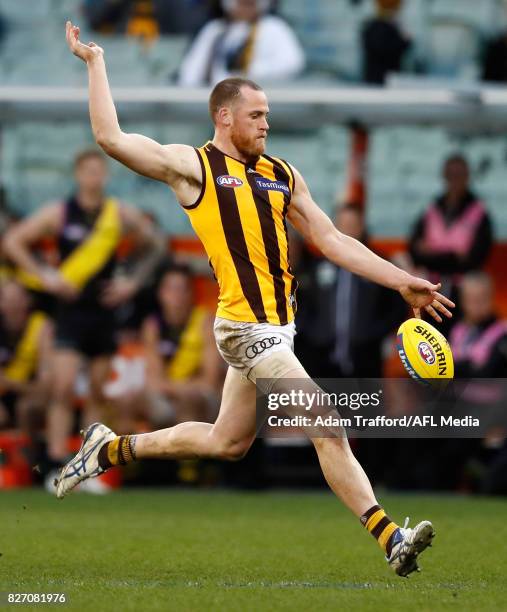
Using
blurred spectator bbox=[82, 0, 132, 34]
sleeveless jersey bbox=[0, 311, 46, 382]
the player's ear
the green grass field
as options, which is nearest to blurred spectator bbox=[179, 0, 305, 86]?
sleeveless jersey bbox=[0, 311, 46, 382]

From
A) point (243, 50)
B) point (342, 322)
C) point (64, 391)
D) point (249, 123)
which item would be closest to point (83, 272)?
point (64, 391)

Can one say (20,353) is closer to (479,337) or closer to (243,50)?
(243,50)

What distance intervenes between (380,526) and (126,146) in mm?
2064

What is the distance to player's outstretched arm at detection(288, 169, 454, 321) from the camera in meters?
6.95

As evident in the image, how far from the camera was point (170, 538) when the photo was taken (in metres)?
8.82

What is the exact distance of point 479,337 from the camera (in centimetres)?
1227

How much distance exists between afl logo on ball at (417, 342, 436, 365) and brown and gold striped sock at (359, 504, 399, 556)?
0.71 meters

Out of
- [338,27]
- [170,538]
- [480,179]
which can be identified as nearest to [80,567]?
[170,538]

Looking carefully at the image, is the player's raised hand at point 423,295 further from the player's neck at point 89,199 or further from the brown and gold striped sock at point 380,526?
the player's neck at point 89,199

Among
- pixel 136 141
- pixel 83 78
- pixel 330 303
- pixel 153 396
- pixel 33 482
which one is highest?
pixel 136 141

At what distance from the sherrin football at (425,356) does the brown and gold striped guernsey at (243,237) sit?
608 mm

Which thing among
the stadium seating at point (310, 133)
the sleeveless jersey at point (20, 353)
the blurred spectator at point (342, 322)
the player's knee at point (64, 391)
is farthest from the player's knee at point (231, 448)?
the stadium seating at point (310, 133)

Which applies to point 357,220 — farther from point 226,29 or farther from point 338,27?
point 338,27

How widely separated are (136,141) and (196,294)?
22.8ft
